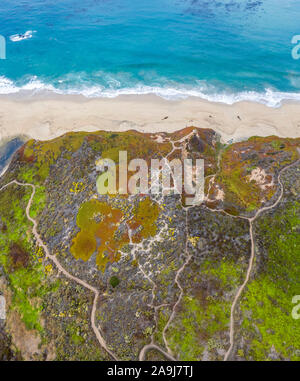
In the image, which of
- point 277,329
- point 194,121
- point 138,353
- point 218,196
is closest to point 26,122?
point 194,121

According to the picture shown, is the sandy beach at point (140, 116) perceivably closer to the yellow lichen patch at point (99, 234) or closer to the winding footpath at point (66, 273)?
the winding footpath at point (66, 273)

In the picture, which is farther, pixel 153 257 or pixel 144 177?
pixel 144 177

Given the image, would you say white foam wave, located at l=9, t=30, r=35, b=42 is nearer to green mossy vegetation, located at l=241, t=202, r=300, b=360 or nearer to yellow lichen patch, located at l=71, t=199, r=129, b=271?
yellow lichen patch, located at l=71, t=199, r=129, b=271

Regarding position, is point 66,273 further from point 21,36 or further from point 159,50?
point 21,36

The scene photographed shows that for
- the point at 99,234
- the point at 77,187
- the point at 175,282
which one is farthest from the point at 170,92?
the point at 175,282
